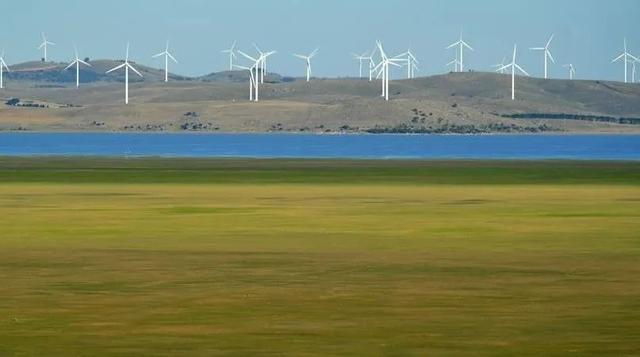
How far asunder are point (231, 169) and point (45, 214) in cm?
4904

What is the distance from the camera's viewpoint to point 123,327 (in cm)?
3153

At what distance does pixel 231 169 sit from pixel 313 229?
183 ft

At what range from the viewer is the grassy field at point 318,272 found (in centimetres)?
3045

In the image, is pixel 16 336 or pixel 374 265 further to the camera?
pixel 374 265

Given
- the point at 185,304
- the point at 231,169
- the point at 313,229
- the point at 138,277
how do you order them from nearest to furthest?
the point at 185,304 → the point at 138,277 → the point at 313,229 → the point at 231,169

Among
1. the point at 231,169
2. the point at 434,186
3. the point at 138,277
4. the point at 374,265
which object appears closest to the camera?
the point at 138,277

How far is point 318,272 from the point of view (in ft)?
135

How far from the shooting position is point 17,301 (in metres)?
35.2

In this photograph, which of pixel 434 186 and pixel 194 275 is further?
pixel 434 186

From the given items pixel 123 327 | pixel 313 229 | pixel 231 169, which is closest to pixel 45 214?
pixel 313 229

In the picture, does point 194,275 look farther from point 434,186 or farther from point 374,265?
point 434,186

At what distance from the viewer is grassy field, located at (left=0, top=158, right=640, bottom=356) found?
30453 millimetres

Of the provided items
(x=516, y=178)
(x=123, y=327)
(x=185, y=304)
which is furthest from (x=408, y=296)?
(x=516, y=178)

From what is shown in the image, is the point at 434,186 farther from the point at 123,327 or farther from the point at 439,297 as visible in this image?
the point at 123,327
